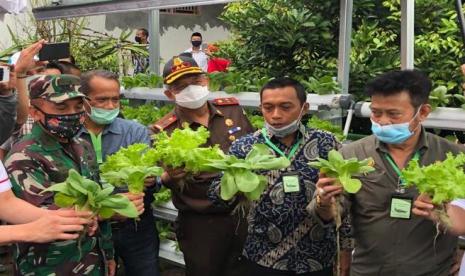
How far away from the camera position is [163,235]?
455cm

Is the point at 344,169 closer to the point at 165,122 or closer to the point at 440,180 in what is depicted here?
the point at 440,180

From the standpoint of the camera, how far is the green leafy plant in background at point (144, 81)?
18.9ft

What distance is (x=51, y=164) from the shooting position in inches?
97.4

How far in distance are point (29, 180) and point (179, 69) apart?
1.39 metres

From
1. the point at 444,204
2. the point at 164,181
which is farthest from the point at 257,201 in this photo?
the point at 444,204

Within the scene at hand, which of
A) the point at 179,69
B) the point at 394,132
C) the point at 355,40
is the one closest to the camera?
the point at 394,132

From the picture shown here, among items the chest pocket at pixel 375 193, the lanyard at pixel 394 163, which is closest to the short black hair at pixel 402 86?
the lanyard at pixel 394 163

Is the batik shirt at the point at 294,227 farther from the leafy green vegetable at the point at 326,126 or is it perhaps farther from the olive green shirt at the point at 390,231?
the leafy green vegetable at the point at 326,126

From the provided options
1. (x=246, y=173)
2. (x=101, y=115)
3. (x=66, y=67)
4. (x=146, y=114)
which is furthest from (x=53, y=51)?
(x=246, y=173)

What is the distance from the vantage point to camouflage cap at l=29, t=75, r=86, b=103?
8.26 ft

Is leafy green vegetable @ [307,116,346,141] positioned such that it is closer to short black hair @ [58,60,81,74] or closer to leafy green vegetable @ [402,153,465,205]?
leafy green vegetable @ [402,153,465,205]

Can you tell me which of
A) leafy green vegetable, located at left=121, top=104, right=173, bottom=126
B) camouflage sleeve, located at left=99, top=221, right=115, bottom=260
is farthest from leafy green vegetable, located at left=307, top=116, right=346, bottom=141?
camouflage sleeve, located at left=99, top=221, right=115, bottom=260

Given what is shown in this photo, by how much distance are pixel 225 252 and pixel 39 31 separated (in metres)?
7.82

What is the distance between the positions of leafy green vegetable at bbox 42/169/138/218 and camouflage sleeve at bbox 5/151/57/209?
56mm
